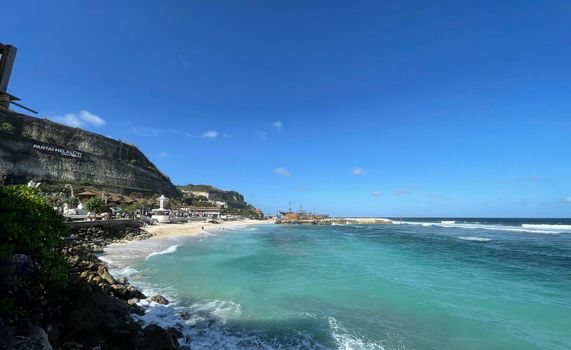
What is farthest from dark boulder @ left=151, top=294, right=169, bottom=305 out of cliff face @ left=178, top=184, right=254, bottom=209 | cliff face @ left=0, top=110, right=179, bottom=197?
cliff face @ left=178, top=184, right=254, bottom=209

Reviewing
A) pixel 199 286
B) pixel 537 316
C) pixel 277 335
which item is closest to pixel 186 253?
pixel 199 286

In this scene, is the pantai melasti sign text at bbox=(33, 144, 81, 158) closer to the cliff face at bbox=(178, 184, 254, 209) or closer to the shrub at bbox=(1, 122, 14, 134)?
the shrub at bbox=(1, 122, 14, 134)

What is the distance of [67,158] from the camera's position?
62.8 m

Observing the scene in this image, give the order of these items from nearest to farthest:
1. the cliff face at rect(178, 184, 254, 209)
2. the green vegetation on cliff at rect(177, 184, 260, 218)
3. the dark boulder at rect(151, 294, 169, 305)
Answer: the dark boulder at rect(151, 294, 169, 305)
the green vegetation on cliff at rect(177, 184, 260, 218)
the cliff face at rect(178, 184, 254, 209)

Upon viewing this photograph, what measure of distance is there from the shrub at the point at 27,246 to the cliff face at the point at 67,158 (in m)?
46.7

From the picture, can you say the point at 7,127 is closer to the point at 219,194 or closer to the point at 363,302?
the point at 363,302

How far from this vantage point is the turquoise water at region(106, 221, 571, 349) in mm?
10055

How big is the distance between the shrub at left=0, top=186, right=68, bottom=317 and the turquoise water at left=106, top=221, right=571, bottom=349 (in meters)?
4.48

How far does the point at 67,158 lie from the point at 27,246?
6823cm

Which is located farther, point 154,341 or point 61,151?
point 61,151

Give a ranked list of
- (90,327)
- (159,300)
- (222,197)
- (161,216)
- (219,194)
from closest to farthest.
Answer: (90,327) → (159,300) → (161,216) → (219,194) → (222,197)

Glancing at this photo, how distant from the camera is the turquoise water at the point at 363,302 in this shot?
10.1 metres

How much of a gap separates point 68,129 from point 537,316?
81443mm

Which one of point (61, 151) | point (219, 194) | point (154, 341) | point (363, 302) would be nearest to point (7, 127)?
point (61, 151)
